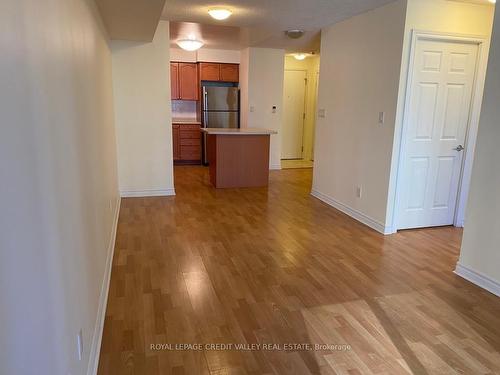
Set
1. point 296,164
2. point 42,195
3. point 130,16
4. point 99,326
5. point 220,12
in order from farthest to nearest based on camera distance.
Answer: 1. point 296,164
2. point 220,12
3. point 130,16
4. point 99,326
5. point 42,195

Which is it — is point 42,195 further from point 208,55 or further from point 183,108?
point 183,108

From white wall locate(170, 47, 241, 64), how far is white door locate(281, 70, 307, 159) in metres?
1.49

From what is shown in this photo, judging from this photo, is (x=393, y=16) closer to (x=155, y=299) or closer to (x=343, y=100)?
(x=343, y=100)

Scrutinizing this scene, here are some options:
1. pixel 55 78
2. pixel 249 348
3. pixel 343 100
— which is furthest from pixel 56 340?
pixel 343 100

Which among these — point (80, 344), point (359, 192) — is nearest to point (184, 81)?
point (359, 192)

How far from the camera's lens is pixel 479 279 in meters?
2.90

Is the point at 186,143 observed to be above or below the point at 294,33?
below

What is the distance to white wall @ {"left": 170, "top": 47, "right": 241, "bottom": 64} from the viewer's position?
7730 mm

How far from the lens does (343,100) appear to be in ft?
15.4

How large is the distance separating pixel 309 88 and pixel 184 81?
2.95m

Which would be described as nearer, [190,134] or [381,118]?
[381,118]

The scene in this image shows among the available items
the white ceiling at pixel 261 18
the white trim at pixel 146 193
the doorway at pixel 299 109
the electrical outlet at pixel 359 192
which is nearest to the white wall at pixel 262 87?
the white ceiling at pixel 261 18

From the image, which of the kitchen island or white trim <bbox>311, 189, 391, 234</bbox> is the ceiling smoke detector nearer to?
the kitchen island

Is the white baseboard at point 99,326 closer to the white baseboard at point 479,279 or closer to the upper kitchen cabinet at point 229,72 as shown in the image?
the white baseboard at point 479,279
